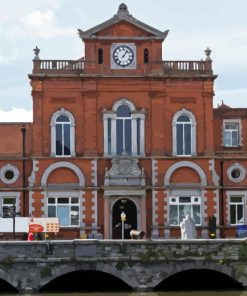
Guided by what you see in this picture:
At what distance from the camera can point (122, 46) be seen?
192 feet

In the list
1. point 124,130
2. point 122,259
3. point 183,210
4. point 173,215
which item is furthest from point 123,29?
point 122,259

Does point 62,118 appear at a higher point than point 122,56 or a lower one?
lower

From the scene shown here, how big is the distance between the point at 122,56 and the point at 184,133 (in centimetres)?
578

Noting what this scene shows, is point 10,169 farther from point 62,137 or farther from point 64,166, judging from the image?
point 62,137

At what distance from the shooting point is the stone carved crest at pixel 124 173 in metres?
57.0

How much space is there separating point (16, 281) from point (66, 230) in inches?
421

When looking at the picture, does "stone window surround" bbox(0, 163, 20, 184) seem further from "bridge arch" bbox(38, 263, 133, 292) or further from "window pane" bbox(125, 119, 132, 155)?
"bridge arch" bbox(38, 263, 133, 292)

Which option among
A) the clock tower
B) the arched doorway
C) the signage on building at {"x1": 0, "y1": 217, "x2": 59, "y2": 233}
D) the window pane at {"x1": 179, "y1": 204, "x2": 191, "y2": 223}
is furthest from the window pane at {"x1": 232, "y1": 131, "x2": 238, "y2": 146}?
the signage on building at {"x1": 0, "y1": 217, "x2": 59, "y2": 233}

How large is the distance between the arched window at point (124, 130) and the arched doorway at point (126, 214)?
291cm

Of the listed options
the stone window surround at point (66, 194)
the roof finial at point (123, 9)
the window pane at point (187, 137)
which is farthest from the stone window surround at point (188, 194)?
the roof finial at point (123, 9)

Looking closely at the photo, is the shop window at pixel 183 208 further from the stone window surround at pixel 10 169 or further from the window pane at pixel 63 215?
the stone window surround at pixel 10 169

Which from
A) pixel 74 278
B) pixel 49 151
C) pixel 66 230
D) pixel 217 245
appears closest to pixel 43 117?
pixel 49 151

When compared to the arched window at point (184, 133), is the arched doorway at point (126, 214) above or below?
below

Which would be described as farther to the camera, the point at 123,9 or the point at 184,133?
the point at 123,9
